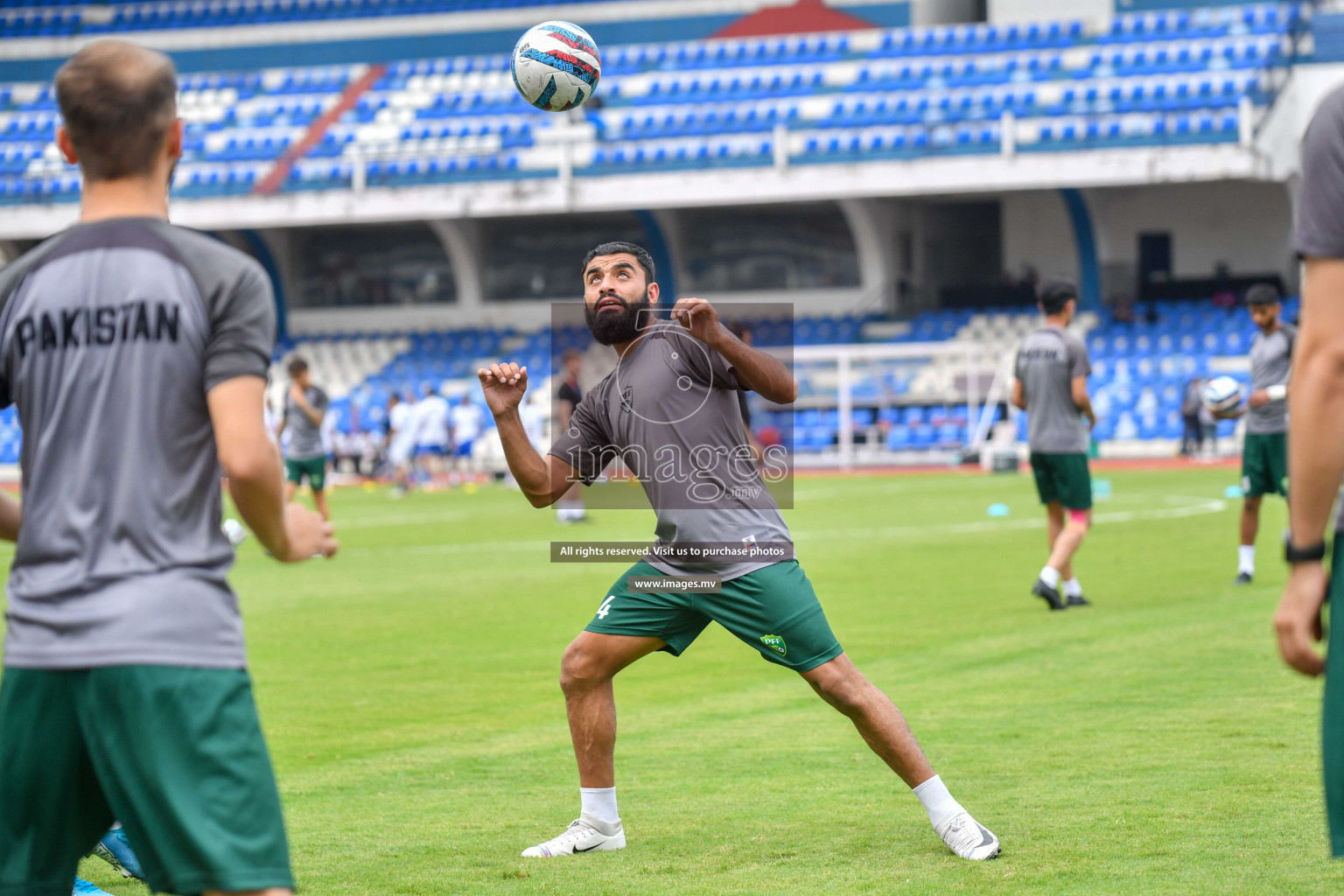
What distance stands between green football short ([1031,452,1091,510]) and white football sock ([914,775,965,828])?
6.64m

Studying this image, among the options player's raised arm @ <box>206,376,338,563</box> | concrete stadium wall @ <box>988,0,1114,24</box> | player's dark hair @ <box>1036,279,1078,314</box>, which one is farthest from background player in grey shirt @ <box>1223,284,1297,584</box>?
concrete stadium wall @ <box>988,0,1114,24</box>

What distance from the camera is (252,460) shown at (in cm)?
300

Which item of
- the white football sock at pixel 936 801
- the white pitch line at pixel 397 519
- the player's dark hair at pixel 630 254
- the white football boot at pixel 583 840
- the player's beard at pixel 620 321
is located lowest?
the white pitch line at pixel 397 519

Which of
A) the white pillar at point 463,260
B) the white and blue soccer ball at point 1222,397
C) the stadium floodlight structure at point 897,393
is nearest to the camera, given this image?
the white and blue soccer ball at point 1222,397

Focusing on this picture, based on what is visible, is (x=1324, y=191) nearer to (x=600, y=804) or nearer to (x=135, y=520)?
(x=135, y=520)

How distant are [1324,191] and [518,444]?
309 centimetres

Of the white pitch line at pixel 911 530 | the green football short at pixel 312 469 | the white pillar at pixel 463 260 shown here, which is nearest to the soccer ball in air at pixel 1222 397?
the white pitch line at pixel 911 530

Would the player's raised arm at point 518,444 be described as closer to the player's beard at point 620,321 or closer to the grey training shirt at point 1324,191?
the player's beard at point 620,321

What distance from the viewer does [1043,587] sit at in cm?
1130

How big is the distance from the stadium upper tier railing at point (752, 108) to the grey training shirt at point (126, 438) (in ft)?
107

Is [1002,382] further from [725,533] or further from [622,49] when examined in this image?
[725,533]

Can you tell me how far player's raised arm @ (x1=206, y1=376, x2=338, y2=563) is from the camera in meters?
2.98

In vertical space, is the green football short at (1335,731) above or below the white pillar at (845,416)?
above

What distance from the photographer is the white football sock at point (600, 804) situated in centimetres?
555
